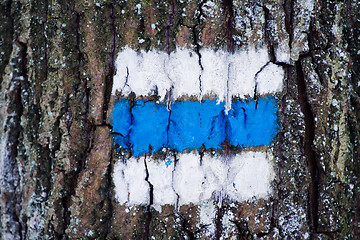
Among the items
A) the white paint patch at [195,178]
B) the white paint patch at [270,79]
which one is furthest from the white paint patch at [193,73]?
the white paint patch at [195,178]

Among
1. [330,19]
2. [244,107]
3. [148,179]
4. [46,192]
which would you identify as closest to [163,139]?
[148,179]

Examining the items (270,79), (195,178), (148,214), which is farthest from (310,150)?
(148,214)

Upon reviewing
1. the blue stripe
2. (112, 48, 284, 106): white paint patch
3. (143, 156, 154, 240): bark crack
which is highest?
(112, 48, 284, 106): white paint patch

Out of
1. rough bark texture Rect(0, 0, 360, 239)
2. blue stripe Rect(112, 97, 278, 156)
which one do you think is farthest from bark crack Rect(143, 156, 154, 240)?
blue stripe Rect(112, 97, 278, 156)

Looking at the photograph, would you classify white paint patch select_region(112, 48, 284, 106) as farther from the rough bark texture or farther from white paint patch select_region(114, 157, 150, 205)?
white paint patch select_region(114, 157, 150, 205)

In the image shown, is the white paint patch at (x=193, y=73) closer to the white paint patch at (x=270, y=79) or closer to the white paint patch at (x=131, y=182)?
the white paint patch at (x=270, y=79)

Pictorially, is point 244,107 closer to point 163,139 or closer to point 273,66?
point 273,66

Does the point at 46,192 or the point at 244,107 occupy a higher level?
the point at 244,107
